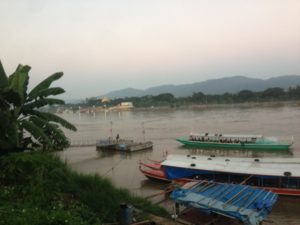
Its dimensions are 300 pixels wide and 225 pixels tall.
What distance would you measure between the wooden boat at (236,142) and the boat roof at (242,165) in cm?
1179

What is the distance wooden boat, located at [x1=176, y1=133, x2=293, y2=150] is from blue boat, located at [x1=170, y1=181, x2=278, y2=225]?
18.5 m

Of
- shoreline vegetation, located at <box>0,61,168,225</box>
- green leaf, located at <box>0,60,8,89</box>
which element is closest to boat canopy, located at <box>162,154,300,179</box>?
shoreline vegetation, located at <box>0,61,168,225</box>

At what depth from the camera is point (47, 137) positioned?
948 cm

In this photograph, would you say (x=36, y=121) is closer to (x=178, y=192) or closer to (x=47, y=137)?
(x=47, y=137)

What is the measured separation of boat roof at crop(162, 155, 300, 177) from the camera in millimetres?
13823

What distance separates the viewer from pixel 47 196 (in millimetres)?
6637

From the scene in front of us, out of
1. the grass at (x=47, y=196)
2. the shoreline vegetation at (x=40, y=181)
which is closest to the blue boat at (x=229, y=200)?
the shoreline vegetation at (x=40, y=181)

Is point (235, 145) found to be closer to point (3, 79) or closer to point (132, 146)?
point (132, 146)

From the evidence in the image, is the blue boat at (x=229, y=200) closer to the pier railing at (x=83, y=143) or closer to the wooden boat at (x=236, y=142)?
the wooden boat at (x=236, y=142)

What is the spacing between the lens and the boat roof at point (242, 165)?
13823 millimetres

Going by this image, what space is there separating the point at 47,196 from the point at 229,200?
498cm

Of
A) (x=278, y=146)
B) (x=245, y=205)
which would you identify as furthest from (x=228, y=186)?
(x=278, y=146)

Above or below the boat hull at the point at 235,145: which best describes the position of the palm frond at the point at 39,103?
above

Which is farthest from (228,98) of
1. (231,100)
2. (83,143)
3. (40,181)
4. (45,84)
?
(40,181)
